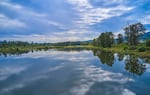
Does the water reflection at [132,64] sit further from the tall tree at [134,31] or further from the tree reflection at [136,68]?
the tall tree at [134,31]

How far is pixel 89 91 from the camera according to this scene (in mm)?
19234

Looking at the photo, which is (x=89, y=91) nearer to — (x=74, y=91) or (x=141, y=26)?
(x=74, y=91)

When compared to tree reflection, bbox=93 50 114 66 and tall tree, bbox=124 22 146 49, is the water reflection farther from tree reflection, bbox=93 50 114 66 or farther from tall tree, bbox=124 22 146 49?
tall tree, bbox=124 22 146 49

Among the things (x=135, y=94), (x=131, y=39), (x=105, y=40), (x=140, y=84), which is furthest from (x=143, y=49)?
(x=105, y=40)

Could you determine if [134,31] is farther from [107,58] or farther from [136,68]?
[136,68]

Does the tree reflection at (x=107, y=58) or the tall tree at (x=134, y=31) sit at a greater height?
the tall tree at (x=134, y=31)

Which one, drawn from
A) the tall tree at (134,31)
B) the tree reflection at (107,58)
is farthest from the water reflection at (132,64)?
the tall tree at (134,31)

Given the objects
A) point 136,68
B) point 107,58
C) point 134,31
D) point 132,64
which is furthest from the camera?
point 134,31

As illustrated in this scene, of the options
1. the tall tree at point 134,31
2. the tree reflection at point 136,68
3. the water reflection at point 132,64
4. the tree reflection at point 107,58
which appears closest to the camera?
the tree reflection at point 136,68

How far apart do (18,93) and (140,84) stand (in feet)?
42.1

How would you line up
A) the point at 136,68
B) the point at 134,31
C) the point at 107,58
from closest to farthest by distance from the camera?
the point at 136,68
the point at 107,58
the point at 134,31

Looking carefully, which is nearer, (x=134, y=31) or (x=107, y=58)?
(x=107, y=58)

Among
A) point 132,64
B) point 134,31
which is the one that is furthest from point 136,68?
point 134,31

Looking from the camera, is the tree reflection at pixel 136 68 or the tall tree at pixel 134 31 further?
the tall tree at pixel 134 31
